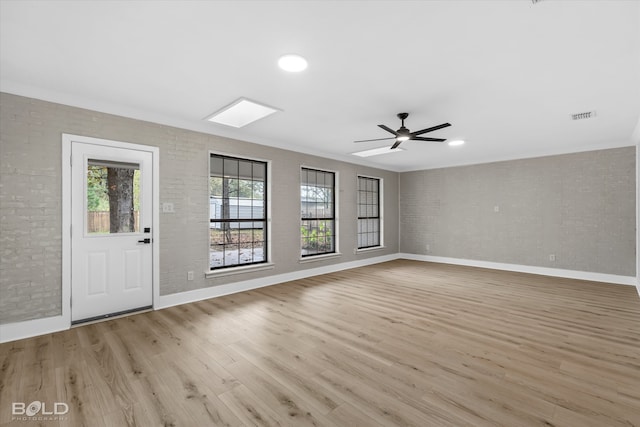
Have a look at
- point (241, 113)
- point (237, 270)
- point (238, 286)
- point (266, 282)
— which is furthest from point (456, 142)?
point (238, 286)

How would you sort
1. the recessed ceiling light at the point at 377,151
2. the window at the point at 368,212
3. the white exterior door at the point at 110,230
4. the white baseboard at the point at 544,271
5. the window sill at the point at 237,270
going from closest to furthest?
the white exterior door at the point at 110,230, the window sill at the point at 237,270, the white baseboard at the point at 544,271, the recessed ceiling light at the point at 377,151, the window at the point at 368,212

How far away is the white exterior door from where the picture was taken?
11.1ft

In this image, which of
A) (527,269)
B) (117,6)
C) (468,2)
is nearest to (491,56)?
(468,2)

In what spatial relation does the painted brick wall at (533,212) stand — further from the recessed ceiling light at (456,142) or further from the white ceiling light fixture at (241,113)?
the white ceiling light fixture at (241,113)

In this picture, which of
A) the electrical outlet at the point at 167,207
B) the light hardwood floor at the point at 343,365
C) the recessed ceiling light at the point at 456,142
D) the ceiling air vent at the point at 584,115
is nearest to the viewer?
the light hardwood floor at the point at 343,365

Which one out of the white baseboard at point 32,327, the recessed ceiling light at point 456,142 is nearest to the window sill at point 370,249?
the recessed ceiling light at point 456,142

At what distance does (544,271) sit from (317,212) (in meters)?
5.09

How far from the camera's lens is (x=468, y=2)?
1862 mm

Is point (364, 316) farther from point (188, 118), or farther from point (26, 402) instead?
point (188, 118)

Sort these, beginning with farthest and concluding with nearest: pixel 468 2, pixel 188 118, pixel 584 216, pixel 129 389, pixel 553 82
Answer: pixel 584 216
pixel 188 118
pixel 553 82
pixel 129 389
pixel 468 2

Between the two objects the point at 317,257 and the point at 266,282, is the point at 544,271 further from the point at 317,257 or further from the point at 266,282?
the point at 266,282

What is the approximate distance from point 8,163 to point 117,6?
234cm

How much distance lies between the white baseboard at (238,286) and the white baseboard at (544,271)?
8.35 feet

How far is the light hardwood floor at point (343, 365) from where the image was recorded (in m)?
1.88
